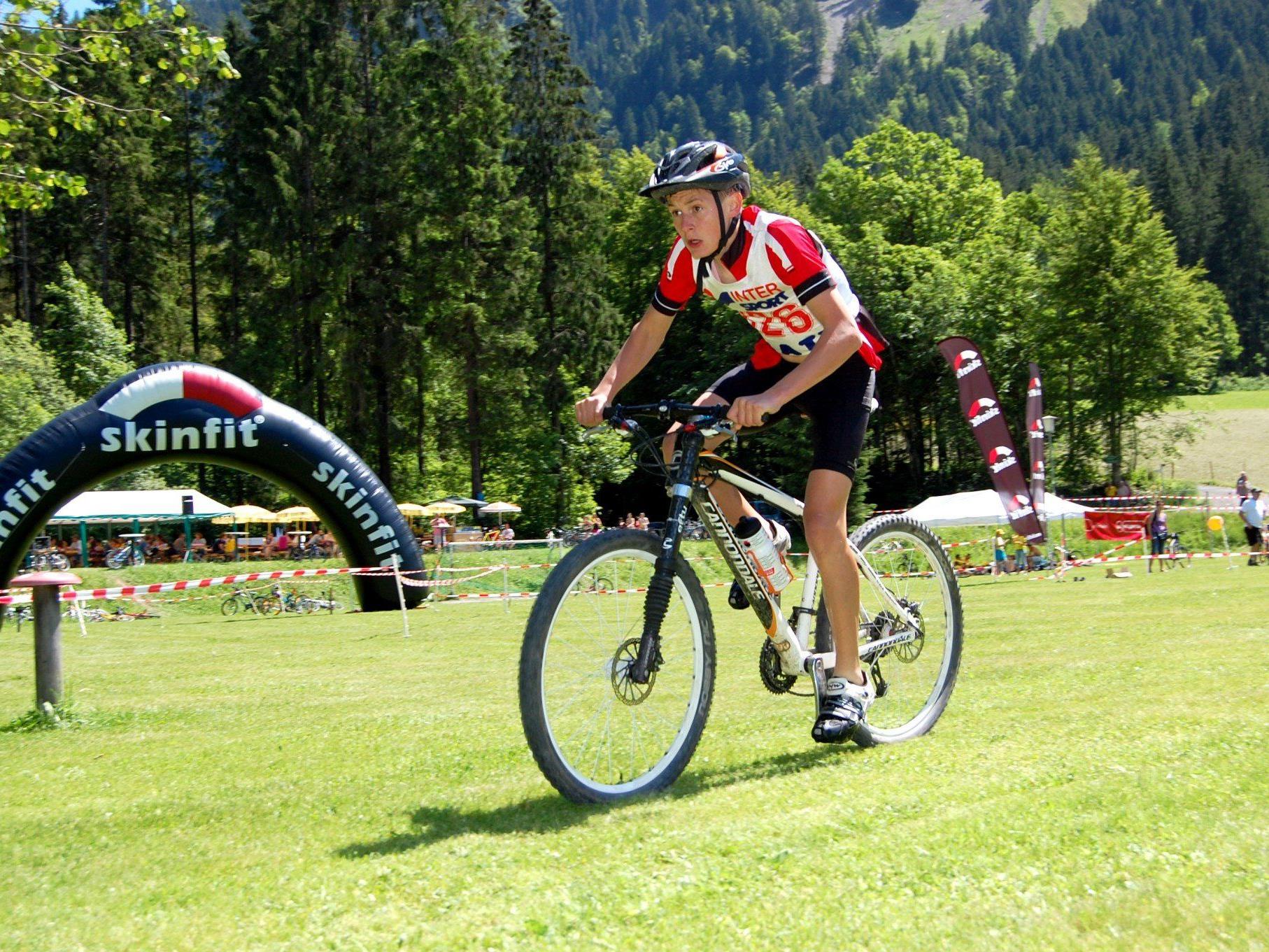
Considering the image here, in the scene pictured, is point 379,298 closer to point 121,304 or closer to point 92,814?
point 121,304

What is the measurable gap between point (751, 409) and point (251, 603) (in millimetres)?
26667

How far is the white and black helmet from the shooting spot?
16.7ft

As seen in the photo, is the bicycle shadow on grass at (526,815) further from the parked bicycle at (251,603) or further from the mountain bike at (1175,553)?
the mountain bike at (1175,553)

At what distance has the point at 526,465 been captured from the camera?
54.4 meters

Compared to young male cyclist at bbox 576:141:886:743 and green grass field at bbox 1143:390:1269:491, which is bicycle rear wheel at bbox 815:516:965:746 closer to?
young male cyclist at bbox 576:141:886:743

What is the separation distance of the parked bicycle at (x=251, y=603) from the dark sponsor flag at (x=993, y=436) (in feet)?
54.2

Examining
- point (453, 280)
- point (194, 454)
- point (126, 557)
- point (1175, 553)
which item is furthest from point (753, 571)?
point (453, 280)

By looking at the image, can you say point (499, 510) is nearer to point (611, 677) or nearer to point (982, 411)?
point (982, 411)

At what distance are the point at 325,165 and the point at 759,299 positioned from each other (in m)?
46.6

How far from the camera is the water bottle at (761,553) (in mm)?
5602

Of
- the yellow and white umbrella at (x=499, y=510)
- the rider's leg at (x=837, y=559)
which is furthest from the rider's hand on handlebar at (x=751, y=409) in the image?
the yellow and white umbrella at (x=499, y=510)

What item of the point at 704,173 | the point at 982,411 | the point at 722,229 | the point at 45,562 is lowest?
the point at 45,562

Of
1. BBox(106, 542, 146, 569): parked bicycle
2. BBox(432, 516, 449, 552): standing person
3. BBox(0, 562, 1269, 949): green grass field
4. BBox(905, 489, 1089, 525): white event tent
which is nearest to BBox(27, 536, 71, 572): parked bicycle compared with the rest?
BBox(106, 542, 146, 569): parked bicycle

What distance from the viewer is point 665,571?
199 inches
